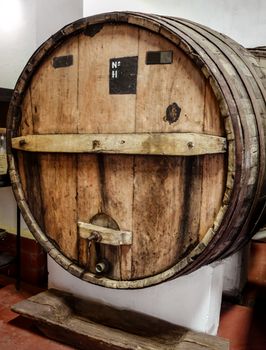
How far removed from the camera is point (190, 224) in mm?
1371

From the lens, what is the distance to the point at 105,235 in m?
1.52

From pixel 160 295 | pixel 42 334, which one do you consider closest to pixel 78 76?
pixel 160 295

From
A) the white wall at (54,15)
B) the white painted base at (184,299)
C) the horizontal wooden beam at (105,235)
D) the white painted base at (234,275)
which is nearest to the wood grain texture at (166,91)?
the horizontal wooden beam at (105,235)

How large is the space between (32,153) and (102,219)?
1.66 ft

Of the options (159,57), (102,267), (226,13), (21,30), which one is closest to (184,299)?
(102,267)

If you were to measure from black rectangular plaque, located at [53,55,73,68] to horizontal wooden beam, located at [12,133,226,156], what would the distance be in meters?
0.32

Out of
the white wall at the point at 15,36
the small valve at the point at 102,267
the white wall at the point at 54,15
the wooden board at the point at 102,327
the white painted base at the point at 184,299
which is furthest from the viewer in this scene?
the white wall at the point at 15,36

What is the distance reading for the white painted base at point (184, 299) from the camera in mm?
1791

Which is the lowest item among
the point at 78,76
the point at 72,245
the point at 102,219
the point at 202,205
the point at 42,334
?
the point at 42,334

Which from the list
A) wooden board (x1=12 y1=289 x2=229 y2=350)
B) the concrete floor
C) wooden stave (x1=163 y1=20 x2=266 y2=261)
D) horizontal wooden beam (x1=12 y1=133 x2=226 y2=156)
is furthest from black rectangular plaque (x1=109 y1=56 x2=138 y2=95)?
the concrete floor

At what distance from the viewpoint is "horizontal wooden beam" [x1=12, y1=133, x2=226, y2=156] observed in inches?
50.3

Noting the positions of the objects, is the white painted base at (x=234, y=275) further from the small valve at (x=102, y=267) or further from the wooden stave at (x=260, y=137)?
the small valve at (x=102, y=267)

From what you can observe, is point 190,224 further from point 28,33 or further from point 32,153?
point 28,33

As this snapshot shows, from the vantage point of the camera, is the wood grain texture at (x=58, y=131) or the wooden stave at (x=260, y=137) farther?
the wood grain texture at (x=58, y=131)
